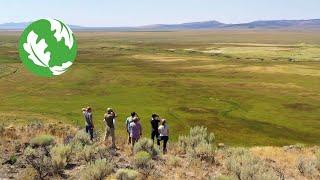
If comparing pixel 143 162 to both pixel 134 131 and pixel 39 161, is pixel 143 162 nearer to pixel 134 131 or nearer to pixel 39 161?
pixel 39 161

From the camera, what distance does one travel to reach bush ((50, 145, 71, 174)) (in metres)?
15.8

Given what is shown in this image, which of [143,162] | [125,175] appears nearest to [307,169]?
[143,162]

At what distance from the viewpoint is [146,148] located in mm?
18922

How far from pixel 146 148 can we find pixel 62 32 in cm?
836

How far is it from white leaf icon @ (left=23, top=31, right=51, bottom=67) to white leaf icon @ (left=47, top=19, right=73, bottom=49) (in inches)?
35.4

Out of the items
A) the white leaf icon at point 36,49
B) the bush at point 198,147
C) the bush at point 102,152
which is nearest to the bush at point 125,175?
the bush at point 102,152

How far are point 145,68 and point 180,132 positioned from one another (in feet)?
179

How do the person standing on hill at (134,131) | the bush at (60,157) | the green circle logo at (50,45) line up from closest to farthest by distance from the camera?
the bush at (60,157) → the person standing on hill at (134,131) → the green circle logo at (50,45)

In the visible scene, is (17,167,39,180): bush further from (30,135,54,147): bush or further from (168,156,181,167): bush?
(168,156,181,167): bush

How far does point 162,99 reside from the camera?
2283 inches

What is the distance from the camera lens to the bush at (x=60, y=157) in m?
15.8

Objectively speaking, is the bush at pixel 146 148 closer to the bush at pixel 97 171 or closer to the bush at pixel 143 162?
the bush at pixel 143 162

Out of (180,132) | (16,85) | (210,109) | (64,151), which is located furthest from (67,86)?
(64,151)

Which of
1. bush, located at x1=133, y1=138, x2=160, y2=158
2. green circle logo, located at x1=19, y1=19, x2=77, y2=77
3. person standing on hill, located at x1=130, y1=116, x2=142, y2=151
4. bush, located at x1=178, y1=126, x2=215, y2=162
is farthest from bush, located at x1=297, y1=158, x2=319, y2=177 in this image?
green circle logo, located at x1=19, y1=19, x2=77, y2=77
